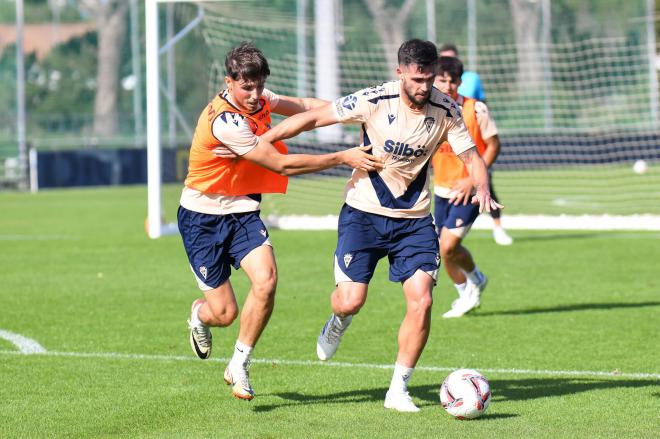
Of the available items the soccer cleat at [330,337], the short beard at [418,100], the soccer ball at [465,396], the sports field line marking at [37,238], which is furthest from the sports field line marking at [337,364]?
the sports field line marking at [37,238]

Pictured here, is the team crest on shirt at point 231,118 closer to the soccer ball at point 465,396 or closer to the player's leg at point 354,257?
the player's leg at point 354,257

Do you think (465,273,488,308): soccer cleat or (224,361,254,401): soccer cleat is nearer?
(224,361,254,401): soccer cleat

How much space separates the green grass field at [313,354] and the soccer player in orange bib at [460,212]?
0.87 ft

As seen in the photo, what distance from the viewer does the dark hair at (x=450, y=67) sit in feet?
33.5

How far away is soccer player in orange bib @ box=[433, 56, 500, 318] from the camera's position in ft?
35.4

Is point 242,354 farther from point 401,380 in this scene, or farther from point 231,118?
point 231,118

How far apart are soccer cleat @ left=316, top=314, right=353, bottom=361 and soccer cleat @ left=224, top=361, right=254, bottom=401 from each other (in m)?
0.71

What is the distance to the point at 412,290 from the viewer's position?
284 inches

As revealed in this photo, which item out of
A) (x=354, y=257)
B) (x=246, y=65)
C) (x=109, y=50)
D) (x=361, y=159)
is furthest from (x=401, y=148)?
(x=109, y=50)

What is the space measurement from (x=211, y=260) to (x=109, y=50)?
36.0 m

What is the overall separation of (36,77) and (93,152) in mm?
11155

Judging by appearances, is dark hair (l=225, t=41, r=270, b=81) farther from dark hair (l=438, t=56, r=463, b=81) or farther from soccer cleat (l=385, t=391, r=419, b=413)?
dark hair (l=438, t=56, r=463, b=81)

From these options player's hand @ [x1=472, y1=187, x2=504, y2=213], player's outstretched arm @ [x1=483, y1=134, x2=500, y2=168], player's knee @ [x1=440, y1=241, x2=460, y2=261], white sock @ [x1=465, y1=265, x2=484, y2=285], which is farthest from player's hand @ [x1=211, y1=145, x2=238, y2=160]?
white sock @ [x1=465, y1=265, x2=484, y2=285]

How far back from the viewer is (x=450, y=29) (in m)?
38.2
